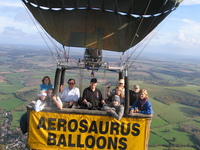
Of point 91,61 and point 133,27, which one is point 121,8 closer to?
point 133,27

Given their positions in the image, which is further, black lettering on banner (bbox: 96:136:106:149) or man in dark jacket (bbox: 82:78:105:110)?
man in dark jacket (bbox: 82:78:105:110)

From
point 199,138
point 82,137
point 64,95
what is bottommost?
point 199,138

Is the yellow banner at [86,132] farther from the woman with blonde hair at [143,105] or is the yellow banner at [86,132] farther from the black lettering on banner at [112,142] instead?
the woman with blonde hair at [143,105]

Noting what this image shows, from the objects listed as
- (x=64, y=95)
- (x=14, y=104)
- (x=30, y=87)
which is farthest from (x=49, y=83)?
(x=30, y=87)

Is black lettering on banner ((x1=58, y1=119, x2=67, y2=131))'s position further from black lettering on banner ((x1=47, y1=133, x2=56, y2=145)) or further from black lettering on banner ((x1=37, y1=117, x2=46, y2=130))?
black lettering on banner ((x1=37, y1=117, x2=46, y2=130))

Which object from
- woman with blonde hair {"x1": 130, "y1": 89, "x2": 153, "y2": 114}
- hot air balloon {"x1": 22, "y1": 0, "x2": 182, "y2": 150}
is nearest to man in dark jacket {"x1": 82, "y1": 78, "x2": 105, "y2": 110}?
hot air balloon {"x1": 22, "y1": 0, "x2": 182, "y2": 150}

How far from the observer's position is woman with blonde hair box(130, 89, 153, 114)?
4.48 m

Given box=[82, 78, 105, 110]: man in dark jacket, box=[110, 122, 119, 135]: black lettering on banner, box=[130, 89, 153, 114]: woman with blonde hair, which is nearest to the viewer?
box=[130, 89, 153, 114]: woman with blonde hair

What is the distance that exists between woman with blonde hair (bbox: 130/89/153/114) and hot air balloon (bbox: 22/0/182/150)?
0.14 m

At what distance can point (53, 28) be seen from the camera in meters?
7.82

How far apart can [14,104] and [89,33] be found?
36902mm

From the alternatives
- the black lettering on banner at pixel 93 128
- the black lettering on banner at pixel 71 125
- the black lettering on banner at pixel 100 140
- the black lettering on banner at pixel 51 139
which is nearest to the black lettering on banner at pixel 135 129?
the black lettering on banner at pixel 100 140

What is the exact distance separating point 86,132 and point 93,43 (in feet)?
13.9

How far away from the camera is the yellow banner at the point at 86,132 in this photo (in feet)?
15.2
